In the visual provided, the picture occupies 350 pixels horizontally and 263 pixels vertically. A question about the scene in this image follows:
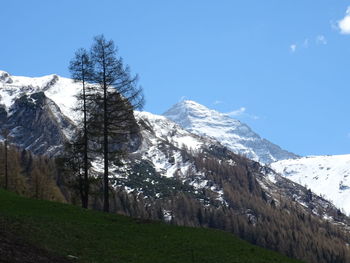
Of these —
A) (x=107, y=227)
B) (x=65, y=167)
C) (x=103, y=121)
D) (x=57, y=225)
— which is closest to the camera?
(x=57, y=225)

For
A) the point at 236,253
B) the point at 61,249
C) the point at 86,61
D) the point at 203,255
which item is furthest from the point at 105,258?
the point at 86,61

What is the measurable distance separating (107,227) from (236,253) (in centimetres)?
934

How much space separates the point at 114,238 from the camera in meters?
34.5

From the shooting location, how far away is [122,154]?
4775 cm

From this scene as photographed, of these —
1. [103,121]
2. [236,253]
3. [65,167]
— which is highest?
[103,121]

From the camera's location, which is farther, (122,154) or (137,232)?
(122,154)

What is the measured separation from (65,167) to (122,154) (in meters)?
9.11

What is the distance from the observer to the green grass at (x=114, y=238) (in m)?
30.3

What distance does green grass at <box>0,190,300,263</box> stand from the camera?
99.5 feet

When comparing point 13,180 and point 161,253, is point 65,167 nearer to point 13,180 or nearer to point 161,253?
point 161,253

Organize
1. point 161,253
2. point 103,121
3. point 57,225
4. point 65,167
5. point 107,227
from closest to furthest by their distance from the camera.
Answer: point 161,253
point 57,225
point 107,227
point 103,121
point 65,167

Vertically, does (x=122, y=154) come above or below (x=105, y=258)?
above

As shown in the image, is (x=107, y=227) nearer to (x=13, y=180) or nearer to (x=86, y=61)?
(x=86, y=61)

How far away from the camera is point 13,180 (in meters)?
95.8
